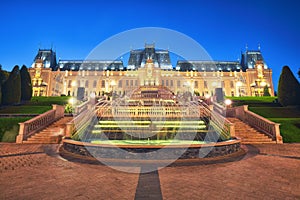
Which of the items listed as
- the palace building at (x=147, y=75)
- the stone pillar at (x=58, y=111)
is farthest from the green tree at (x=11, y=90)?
the palace building at (x=147, y=75)

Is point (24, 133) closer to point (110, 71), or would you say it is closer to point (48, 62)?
point (110, 71)

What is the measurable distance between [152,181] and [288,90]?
23.6m

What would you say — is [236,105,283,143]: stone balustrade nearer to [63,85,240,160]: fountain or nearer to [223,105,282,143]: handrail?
[223,105,282,143]: handrail

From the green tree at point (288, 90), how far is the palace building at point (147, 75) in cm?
4231

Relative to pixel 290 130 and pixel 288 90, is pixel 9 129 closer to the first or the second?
pixel 290 130

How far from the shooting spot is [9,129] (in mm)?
11469

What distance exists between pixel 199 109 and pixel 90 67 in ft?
230

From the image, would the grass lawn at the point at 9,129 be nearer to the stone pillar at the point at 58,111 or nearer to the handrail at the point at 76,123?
the stone pillar at the point at 58,111

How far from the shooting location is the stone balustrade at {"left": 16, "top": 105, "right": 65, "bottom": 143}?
34.1 feet

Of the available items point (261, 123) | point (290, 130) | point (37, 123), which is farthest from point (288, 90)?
point (37, 123)

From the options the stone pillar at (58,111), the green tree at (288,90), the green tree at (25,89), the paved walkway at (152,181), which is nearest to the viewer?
the paved walkway at (152,181)

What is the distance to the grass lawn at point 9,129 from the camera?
433 inches

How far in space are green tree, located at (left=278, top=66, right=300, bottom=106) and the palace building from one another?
139 feet

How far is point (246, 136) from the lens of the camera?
36.6ft
